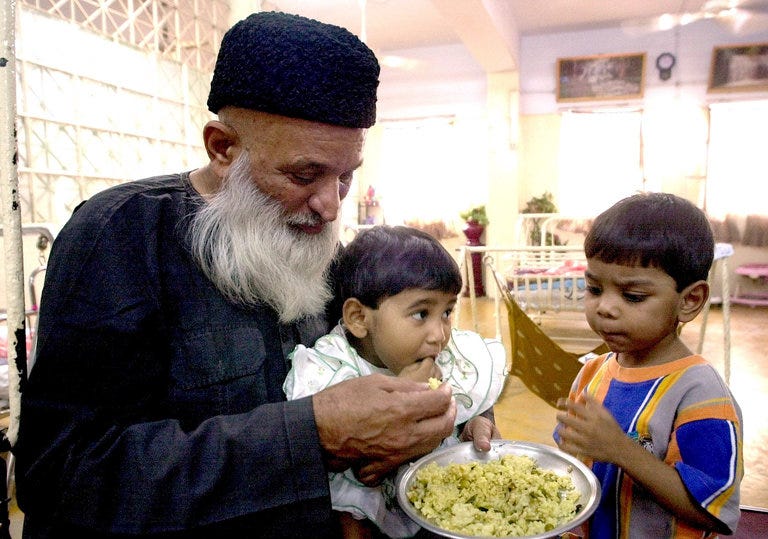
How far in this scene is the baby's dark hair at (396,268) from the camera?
135cm

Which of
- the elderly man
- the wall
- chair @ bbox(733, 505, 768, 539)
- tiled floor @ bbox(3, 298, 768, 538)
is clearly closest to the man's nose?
the elderly man

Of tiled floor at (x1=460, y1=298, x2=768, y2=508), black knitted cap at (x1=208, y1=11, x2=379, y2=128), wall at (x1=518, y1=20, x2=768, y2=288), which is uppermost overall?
wall at (x1=518, y1=20, x2=768, y2=288)

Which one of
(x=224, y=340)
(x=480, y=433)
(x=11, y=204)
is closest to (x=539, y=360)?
(x=480, y=433)

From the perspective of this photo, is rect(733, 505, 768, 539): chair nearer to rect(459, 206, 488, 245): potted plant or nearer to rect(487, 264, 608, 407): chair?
rect(487, 264, 608, 407): chair

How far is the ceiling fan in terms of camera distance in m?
7.32

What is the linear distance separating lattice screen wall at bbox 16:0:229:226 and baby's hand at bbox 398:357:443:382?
160 inches

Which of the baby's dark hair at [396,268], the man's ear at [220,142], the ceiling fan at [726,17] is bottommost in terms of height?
the baby's dark hair at [396,268]

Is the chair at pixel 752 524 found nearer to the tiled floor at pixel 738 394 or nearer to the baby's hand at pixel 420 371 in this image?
the tiled floor at pixel 738 394

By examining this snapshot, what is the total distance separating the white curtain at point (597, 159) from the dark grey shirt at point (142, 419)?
766cm

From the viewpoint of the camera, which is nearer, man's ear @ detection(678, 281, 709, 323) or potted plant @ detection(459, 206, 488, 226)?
man's ear @ detection(678, 281, 709, 323)

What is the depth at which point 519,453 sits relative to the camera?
1299 mm

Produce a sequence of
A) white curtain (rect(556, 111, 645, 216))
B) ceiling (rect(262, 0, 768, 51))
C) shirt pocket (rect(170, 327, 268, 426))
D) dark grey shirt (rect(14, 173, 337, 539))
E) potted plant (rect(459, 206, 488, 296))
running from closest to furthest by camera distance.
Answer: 1. dark grey shirt (rect(14, 173, 337, 539))
2. shirt pocket (rect(170, 327, 268, 426))
3. ceiling (rect(262, 0, 768, 51))
4. white curtain (rect(556, 111, 645, 216))
5. potted plant (rect(459, 206, 488, 296))

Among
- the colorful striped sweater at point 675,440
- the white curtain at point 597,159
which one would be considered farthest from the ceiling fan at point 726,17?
the colorful striped sweater at point 675,440

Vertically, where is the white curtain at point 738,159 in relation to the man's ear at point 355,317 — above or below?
above
